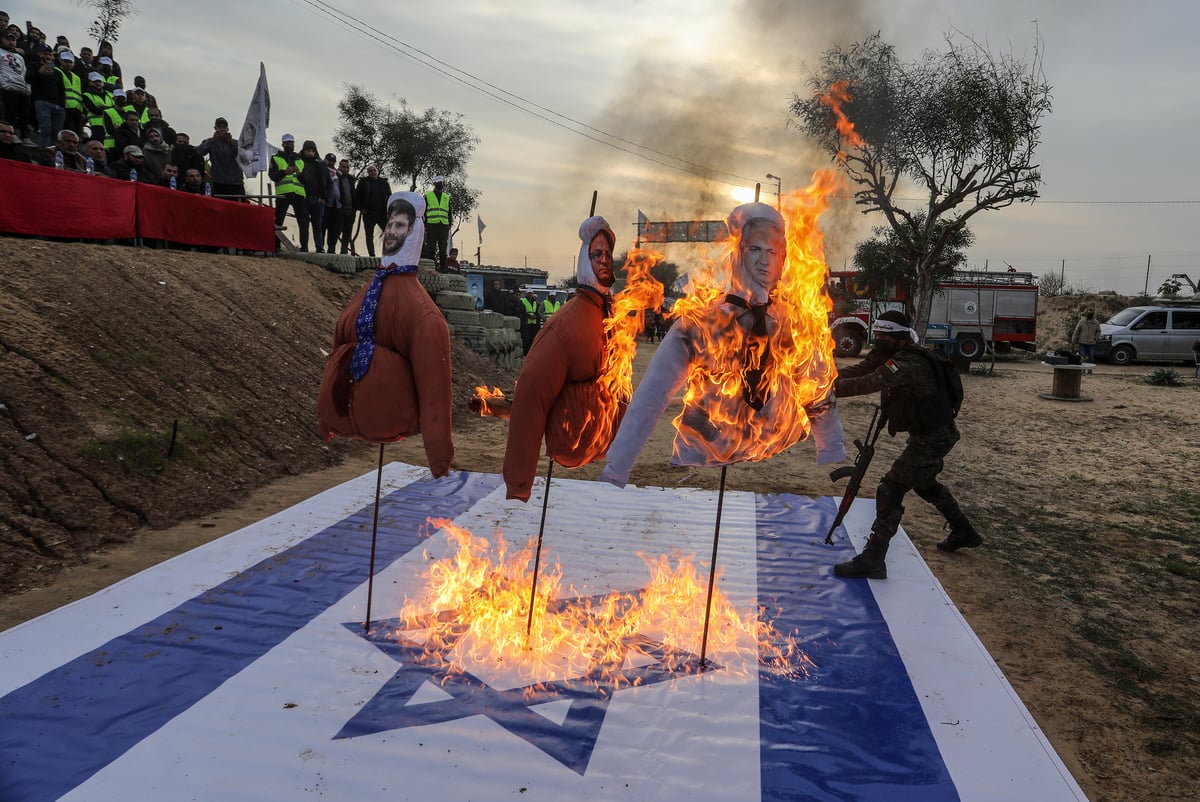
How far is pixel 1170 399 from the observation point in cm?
1561

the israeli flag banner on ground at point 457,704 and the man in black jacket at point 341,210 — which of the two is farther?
the man in black jacket at point 341,210

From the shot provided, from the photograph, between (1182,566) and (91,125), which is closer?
(1182,566)

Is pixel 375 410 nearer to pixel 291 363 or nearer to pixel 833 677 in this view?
pixel 833 677

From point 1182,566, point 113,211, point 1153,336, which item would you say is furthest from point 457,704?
point 1153,336

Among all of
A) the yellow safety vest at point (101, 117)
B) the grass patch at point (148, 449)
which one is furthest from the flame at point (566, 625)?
the yellow safety vest at point (101, 117)

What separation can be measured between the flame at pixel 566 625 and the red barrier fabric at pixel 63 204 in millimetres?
7870

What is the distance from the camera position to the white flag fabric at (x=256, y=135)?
11641mm

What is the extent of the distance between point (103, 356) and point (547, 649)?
6.35m

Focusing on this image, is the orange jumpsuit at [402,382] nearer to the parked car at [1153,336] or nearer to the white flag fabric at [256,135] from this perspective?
the white flag fabric at [256,135]

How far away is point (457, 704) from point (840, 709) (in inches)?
77.6

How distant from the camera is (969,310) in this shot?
24.9m

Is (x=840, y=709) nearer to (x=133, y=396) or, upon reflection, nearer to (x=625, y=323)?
(x=625, y=323)

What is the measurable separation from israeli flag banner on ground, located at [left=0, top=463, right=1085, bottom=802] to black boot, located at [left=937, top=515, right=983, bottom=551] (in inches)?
47.2

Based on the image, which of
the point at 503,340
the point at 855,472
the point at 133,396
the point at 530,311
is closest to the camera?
the point at 855,472
